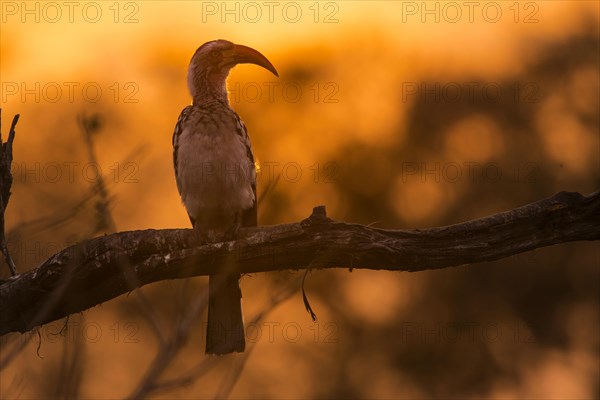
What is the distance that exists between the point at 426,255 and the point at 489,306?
11.6 metres

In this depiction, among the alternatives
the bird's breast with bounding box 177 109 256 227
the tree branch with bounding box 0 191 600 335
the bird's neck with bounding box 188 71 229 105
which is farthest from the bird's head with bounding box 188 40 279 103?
the tree branch with bounding box 0 191 600 335

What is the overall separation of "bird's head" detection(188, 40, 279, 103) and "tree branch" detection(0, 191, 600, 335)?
2.36 metres

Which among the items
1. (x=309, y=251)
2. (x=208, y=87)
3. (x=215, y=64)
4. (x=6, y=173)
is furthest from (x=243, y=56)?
(x=309, y=251)

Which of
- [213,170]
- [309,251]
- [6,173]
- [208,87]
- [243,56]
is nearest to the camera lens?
[309,251]

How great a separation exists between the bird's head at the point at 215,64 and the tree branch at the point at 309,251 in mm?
2359

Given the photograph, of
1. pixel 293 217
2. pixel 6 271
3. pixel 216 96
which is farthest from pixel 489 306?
pixel 6 271

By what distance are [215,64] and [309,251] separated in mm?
2888

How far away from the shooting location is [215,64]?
8.61m

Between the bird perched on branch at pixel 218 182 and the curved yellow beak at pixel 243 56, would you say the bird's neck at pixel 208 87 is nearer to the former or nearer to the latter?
the curved yellow beak at pixel 243 56

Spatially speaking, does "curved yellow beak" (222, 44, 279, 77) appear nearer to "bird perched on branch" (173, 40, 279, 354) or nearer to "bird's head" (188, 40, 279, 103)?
"bird's head" (188, 40, 279, 103)

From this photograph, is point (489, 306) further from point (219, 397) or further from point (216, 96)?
point (219, 397)

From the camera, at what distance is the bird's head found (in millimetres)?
8523

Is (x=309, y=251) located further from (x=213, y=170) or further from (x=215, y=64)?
(x=215, y=64)

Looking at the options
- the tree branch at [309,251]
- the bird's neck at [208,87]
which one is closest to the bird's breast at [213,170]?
the bird's neck at [208,87]
